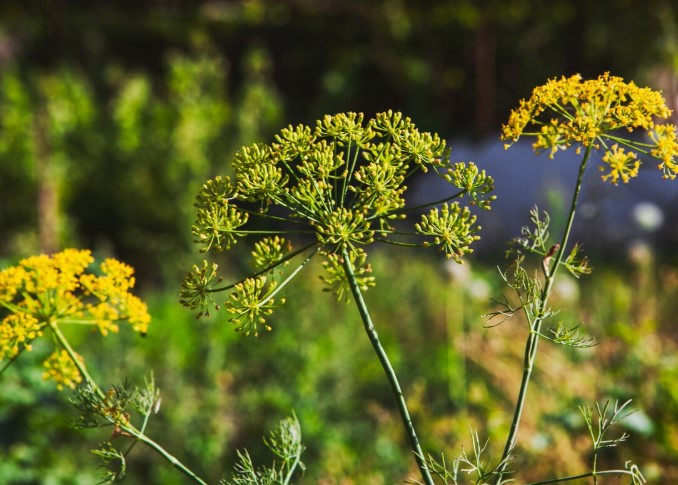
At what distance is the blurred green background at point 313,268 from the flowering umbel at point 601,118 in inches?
Result: 15.8

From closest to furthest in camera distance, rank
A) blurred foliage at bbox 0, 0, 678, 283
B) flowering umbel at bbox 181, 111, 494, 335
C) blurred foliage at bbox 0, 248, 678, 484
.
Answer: flowering umbel at bbox 181, 111, 494, 335, blurred foliage at bbox 0, 248, 678, 484, blurred foliage at bbox 0, 0, 678, 283

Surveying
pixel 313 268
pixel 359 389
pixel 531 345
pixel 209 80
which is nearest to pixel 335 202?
pixel 531 345

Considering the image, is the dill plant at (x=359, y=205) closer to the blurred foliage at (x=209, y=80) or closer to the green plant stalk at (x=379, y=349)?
the green plant stalk at (x=379, y=349)

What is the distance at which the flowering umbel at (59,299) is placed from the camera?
1.14 metres

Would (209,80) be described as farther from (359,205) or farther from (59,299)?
(359,205)

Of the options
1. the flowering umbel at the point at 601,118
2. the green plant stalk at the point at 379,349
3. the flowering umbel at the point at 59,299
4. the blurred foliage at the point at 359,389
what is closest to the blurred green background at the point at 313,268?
the blurred foliage at the point at 359,389

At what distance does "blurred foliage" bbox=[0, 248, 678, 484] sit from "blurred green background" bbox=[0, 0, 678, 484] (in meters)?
0.01

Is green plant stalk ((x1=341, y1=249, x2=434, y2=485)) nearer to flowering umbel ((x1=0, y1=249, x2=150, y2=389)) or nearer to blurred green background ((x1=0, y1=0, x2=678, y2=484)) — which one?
flowering umbel ((x1=0, y1=249, x2=150, y2=389))

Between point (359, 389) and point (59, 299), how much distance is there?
3373mm

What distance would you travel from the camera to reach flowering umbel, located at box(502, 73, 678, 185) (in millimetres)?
1067

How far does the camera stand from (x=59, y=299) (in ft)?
3.88

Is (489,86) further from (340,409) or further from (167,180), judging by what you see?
(340,409)

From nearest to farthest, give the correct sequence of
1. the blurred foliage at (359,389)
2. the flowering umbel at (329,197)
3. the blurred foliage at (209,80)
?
the flowering umbel at (329,197) → the blurred foliage at (359,389) → the blurred foliage at (209,80)

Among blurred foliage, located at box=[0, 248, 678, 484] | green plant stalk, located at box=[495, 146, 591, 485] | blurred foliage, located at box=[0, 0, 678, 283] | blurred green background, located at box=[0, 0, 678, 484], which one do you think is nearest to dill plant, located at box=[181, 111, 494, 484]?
green plant stalk, located at box=[495, 146, 591, 485]
